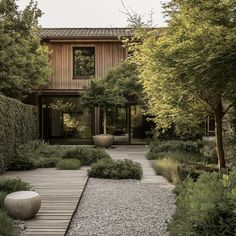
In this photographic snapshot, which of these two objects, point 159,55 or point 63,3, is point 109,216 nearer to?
→ point 159,55

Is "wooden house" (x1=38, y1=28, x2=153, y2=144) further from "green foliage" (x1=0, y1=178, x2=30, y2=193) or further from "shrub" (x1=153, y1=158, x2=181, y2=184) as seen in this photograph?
"green foliage" (x1=0, y1=178, x2=30, y2=193)

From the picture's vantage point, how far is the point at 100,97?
2041 centimetres

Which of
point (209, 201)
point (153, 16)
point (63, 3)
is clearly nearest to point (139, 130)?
point (63, 3)

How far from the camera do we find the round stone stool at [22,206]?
5.86 m

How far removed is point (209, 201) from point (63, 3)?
22.3m

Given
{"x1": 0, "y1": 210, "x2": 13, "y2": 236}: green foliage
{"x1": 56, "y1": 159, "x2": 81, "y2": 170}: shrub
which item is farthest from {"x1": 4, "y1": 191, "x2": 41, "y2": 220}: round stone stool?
{"x1": 56, "y1": 159, "x2": 81, "y2": 170}: shrub

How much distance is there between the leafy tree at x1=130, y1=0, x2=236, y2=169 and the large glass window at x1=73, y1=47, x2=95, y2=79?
1335 centimetres

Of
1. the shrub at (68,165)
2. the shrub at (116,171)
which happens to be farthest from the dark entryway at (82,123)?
the shrub at (116,171)

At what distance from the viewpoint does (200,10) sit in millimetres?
7406

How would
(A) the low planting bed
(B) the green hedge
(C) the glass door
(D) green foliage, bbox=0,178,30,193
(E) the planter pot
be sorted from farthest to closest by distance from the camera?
(C) the glass door
(E) the planter pot
(A) the low planting bed
(B) the green hedge
(D) green foliage, bbox=0,178,30,193

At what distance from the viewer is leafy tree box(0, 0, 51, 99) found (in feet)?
50.0

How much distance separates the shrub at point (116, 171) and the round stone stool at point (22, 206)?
14.6 ft

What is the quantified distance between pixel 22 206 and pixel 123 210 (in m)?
1.86

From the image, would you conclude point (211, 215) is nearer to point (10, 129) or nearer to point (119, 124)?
point (10, 129)
